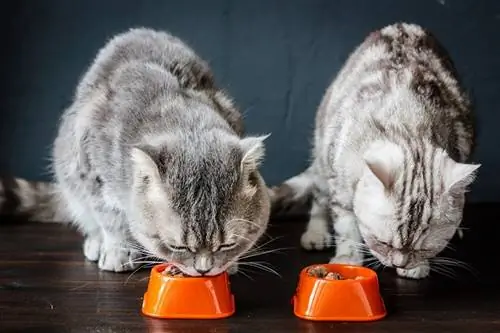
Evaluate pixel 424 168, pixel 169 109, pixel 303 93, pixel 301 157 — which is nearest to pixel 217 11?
pixel 303 93

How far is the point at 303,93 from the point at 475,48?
75 cm

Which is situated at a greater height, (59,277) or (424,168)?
(424,168)

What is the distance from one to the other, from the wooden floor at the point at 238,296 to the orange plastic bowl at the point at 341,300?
27 millimetres

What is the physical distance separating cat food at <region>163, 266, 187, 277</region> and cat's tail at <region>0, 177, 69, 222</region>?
39.5 inches

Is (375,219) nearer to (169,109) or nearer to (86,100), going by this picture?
(169,109)

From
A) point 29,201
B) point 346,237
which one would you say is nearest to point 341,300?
point 346,237

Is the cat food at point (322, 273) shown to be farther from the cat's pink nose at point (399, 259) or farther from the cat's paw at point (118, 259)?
the cat's paw at point (118, 259)

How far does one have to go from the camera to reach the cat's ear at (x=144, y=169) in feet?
6.42

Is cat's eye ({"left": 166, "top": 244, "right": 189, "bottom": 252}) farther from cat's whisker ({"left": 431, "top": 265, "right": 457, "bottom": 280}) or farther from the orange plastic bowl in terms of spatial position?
cat's whisker ({"left": 431, "top": 265, "right": 457, "bottom": 280})

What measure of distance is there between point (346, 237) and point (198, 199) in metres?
0.68

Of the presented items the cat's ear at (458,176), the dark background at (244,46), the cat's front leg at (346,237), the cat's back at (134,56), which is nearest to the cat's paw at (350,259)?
the cat's front leg at (346,237)

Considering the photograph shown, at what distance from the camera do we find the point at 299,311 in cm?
212

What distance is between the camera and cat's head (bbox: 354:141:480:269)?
2107mm

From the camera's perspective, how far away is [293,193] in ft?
10.00
